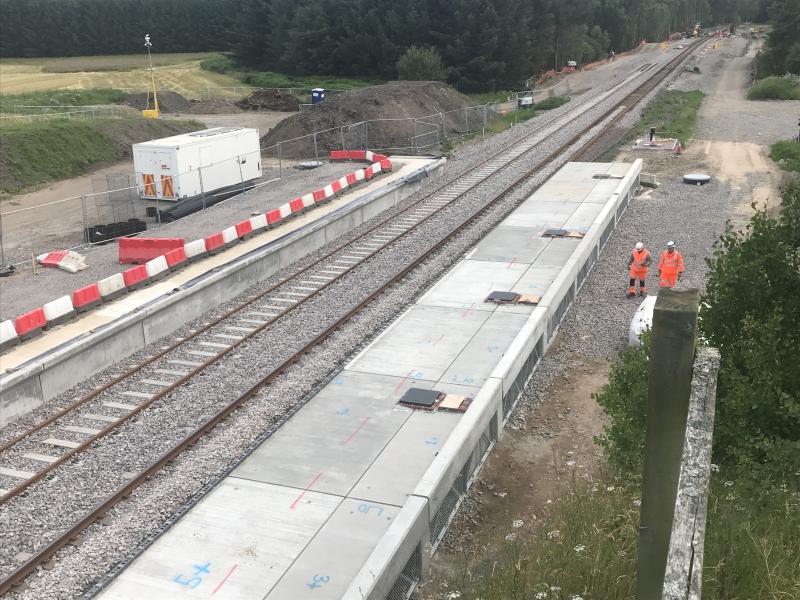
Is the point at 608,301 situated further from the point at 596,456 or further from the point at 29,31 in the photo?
the point at 29,31

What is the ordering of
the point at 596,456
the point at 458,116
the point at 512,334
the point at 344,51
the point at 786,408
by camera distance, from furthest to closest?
the point at 344,51 → the point at 458,116 → the point at 512,334 → the point at 596,456 → the point at 786,408

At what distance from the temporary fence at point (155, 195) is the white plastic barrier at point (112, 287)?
5.38 metres

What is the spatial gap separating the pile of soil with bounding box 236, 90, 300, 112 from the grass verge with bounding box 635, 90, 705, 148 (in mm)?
31799

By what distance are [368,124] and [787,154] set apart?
22.0 m

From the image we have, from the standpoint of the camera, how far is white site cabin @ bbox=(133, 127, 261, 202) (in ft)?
105

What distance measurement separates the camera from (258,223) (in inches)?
1061

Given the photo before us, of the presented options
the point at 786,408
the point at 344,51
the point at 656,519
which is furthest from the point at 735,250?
the point at 344,51

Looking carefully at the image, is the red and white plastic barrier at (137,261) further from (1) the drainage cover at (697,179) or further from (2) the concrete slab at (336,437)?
(1) the drainage cover at (697,179)

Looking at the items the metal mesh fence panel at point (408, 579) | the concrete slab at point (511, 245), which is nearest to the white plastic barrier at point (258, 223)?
the concrete slab at point (511, 245)

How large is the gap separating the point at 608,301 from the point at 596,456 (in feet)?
25.2

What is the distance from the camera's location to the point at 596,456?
1294 centimetres

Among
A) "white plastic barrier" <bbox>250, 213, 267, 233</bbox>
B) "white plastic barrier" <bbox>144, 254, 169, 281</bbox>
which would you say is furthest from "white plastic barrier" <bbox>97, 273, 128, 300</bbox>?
"white plastic barrier" <bbox>250, 213, 267, 233</bbox>

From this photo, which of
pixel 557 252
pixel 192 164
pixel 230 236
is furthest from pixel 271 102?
pixel 557 252

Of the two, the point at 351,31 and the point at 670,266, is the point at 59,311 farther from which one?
the point at 351,31
